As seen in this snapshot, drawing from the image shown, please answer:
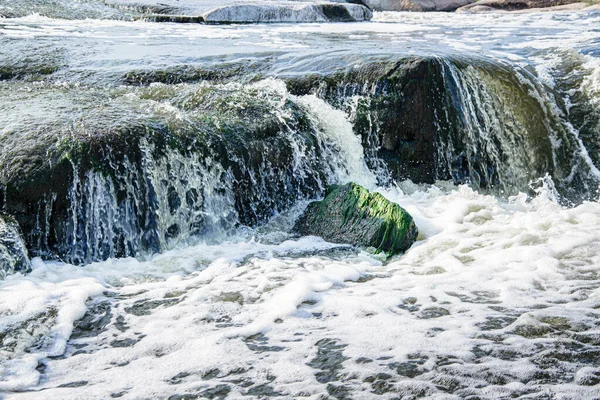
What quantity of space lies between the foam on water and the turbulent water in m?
0.02

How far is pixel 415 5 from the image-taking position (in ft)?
65.5

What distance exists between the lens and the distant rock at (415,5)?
65.5 ft

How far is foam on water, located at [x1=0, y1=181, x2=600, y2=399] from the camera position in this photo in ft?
12.0

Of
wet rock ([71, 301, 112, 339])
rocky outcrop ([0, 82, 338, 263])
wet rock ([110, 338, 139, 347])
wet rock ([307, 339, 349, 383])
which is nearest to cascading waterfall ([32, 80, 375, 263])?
rocky outcrop ([0, 82, 338, 263])

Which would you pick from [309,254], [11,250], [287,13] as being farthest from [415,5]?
[11,250]

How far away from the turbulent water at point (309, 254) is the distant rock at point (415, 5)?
934cm

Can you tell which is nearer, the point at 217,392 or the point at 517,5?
the point at 217,392

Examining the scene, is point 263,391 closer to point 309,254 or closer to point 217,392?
point 217,392

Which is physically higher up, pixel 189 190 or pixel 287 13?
pixel 287 13

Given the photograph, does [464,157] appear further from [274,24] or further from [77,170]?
[274,24]

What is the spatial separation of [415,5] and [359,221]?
1523 cm

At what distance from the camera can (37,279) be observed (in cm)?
521

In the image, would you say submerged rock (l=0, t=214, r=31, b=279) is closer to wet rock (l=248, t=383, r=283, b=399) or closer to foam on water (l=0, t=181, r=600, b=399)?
foam on water (l=0, t=181, r=600, b=399)

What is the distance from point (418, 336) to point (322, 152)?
3524mm
